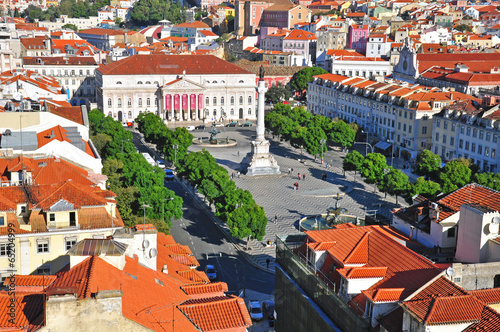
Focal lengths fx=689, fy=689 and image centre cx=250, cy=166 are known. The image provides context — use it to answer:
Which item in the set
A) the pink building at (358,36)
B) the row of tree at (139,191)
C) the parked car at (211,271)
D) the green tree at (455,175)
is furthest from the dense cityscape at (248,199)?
the pink building at (358,36)

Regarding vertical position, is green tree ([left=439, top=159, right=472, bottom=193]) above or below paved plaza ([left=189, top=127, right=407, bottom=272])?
above

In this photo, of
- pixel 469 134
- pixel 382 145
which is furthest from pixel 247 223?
pixel 382 145

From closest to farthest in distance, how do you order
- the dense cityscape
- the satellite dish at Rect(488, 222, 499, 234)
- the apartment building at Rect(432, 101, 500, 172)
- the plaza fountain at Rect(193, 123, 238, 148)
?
the dense cityscape
the satellite dish at Rect(488, 222, 499, 234)
the apartment building at Rect(432, 101, 500, 172)
the plaza fountain at Rect(193, 123, 238, 148)

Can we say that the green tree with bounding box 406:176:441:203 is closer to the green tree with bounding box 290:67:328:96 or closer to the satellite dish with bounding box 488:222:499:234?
the satellite dish with bounding box 488:222:499:234

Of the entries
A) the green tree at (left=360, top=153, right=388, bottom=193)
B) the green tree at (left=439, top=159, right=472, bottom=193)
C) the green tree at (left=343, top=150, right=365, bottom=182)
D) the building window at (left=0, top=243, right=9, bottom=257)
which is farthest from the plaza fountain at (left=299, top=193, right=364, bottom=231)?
the building window at (left=0, top=243, right=9, bottom=257)

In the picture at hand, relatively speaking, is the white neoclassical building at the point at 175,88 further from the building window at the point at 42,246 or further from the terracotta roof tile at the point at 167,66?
the building window at the point at 42,246

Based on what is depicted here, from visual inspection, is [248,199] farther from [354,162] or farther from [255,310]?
[354,162]

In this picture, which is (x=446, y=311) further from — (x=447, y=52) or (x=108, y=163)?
(x=447, y=52)

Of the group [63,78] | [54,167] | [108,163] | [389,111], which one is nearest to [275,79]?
[63,78]
